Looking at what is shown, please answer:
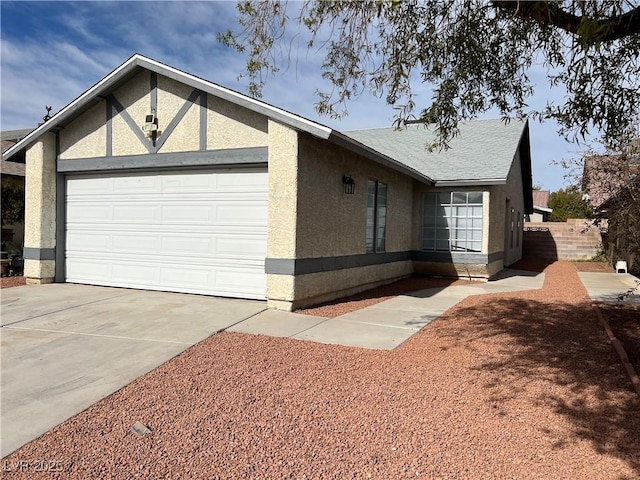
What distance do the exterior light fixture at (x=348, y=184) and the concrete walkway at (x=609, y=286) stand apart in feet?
18.7

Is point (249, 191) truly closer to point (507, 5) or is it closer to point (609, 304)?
point (507, 5)

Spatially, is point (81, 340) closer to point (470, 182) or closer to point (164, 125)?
point (164, 125)

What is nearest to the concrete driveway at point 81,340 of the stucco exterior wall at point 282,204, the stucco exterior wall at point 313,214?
the stucco exterior wall at point 282,204

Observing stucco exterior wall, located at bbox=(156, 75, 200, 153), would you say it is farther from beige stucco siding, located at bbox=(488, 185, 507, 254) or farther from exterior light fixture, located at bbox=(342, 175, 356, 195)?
beige stucco siding, located at bbox=(488, 185, 507, 254)

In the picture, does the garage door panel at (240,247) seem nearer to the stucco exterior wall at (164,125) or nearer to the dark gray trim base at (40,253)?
the stucco exterior wall at (164,125)

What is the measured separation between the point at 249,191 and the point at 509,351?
5.43 m

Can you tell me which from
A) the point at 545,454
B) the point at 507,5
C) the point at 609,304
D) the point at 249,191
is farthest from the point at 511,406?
the point at 609,304

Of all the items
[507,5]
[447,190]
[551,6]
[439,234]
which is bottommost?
[439,234]

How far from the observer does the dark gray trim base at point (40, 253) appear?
34.7 ft

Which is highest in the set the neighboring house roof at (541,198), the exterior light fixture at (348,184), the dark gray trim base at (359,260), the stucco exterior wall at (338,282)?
the neighboring house roof at (541,198)

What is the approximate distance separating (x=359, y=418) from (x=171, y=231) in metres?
6.94

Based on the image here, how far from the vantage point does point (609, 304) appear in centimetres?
959

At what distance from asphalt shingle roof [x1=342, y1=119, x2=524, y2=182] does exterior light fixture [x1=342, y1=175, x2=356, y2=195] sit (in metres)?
3.45

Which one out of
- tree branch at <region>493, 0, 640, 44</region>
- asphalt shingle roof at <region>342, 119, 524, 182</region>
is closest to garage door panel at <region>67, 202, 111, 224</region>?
asphalt shingle roof at <region>342, 119, 524, 182</region>
